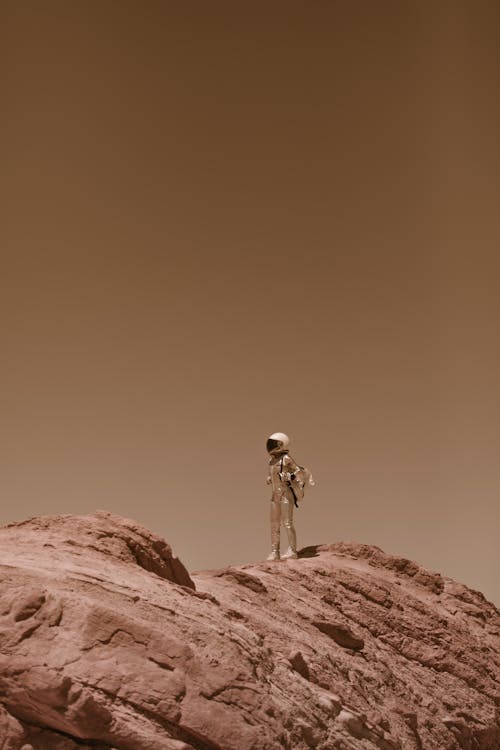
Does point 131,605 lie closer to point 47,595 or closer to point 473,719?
point 47,595

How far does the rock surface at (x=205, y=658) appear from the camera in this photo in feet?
25.8

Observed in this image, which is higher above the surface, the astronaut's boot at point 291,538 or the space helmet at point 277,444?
the space helmet at point 277,444

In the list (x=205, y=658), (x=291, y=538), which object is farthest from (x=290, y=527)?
(x=205, y=658)

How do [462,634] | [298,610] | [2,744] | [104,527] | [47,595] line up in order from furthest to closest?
[462,634], [298,610], [104,527], [47,595], [2,744]

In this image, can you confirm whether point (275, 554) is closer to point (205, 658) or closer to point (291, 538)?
point (291, 538)

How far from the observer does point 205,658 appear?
340 inches

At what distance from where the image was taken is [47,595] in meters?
8.55

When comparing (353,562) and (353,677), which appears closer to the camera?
(353,677)

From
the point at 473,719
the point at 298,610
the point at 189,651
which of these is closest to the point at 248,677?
the point at 189,651

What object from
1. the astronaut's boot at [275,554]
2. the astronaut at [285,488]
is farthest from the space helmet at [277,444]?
the astronaut's boot at [275,554]

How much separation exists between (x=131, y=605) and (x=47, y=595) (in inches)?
31.0

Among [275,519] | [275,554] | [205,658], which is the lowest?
[205,658]

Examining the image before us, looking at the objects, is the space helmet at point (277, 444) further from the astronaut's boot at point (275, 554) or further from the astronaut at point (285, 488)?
the astronaut's boot at point (275, 554)

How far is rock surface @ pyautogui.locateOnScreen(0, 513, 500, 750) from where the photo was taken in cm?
788
